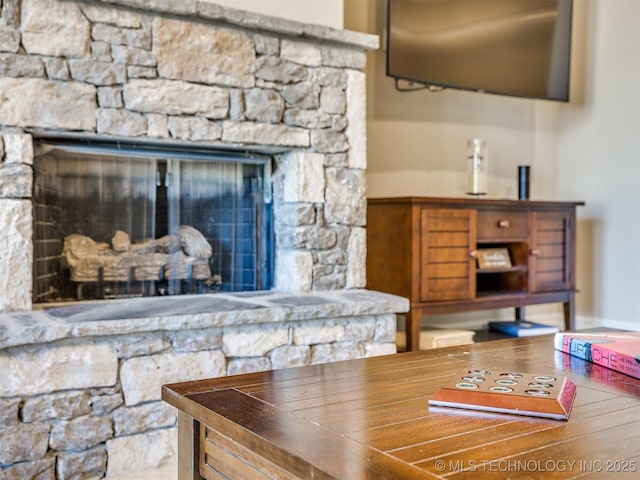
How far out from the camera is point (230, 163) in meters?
2.80

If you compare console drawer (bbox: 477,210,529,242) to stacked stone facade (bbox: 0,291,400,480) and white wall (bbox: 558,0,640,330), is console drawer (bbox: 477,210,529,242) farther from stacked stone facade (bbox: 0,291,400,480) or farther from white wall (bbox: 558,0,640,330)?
stacked stone facade (bbox: 0,291,400,480)

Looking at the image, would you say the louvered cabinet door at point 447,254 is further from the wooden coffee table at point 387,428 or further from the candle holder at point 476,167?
the wooden coffee table at point 387,428

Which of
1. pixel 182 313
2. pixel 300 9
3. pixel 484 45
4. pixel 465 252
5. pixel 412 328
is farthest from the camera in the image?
pixel 484 45

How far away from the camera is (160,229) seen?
266cm

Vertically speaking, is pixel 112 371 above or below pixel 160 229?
below

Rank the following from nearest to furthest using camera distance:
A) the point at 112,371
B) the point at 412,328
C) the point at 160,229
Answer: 1. the point at 112,371
2. the point at 160,229
3. the point at 412,328

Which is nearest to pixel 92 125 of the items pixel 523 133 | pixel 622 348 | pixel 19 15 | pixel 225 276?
pixel 19 15

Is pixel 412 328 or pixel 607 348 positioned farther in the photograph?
pixel 412 328

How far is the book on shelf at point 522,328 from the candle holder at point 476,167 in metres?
0.79

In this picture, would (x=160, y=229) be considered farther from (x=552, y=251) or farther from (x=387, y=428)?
(x=552, y=251)

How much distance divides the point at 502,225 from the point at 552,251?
422 millimetres

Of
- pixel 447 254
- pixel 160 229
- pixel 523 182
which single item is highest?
pixel 523 182

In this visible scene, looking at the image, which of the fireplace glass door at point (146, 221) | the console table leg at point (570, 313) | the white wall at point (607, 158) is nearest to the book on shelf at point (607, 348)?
the fireplace glass door at point (146, 221)

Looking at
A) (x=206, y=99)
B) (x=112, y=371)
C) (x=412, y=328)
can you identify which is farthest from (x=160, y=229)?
(x=412, y=328)
